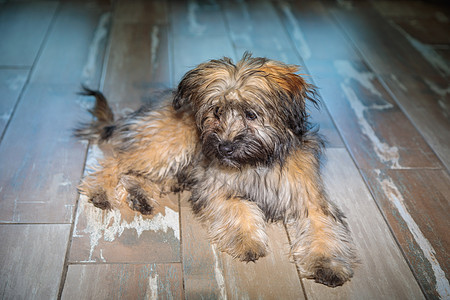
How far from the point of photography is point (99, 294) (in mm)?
2078

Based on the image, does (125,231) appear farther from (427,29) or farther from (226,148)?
(427,29)

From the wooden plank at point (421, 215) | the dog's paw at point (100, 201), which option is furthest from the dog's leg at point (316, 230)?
the dog's paw at point (100, 201)

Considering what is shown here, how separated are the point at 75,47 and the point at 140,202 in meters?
2.07

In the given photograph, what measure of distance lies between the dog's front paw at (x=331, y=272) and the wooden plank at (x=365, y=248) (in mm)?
31

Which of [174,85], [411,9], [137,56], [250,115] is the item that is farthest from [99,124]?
[411,9]

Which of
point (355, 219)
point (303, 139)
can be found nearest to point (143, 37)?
point (303, 139)

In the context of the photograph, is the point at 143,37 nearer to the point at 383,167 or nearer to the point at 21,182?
the point at 21,182

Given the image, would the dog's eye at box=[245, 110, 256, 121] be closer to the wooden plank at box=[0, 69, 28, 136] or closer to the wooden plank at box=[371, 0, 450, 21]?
the wooden plank at box=[0, 69, 28, 136]

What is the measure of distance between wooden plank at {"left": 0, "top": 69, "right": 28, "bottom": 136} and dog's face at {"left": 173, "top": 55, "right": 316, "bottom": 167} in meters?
1.63

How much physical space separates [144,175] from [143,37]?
1.96 meters

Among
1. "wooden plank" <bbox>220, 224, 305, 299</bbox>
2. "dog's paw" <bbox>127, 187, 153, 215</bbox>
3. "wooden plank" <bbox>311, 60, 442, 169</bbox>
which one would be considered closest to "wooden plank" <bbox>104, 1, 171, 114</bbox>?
"dog's paw" <bbox>127, 187, 153, 215</bbox>

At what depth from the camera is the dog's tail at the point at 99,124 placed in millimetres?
2928

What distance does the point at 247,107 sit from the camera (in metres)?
2.07

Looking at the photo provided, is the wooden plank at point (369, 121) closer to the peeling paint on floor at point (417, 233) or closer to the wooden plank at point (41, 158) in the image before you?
the peeling paint on floor at point (417, 233)
